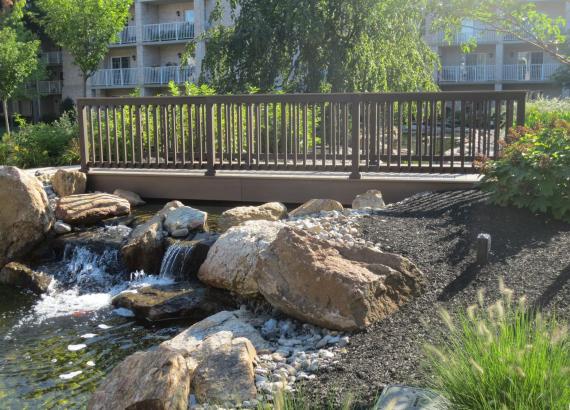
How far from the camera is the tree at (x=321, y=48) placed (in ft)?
55.3

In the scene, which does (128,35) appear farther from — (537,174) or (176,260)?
(537,174)

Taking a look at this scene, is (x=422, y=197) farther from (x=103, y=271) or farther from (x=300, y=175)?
(x=103, y=271)

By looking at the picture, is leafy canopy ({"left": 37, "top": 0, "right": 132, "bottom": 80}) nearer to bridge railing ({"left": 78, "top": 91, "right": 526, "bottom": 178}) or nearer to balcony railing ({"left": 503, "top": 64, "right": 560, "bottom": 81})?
bridge railing ({"left": 78, "top": 91, "right": 526, "bottom": 178})

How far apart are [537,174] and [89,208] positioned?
6.43m

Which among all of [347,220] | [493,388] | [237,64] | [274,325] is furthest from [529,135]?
[237,64]

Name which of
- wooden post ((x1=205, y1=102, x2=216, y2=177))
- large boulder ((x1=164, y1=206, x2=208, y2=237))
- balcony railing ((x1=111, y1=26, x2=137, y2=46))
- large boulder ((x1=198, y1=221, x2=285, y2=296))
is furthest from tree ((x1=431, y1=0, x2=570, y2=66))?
balcony railing ((x1=111, y1=26, x2=137, y2=46))

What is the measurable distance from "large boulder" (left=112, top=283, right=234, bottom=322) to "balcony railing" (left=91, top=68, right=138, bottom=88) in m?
33.9

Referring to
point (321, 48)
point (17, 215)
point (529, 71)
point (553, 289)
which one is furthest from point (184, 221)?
point (529, 71)

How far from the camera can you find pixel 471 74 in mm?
35969

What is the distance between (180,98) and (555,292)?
7267 millimetres

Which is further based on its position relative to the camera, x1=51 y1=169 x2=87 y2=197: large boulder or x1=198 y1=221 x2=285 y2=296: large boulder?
x1=51 y1=169 x2=87 y2=197: large boulder

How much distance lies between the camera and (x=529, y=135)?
7.24m

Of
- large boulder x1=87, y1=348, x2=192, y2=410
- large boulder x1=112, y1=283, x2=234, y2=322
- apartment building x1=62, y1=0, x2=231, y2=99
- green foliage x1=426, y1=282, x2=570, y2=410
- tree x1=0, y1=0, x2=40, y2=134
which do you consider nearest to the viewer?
green foliage x1=426, y1=282, x2=570, y2=410

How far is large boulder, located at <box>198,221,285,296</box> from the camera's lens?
21.9 feet
